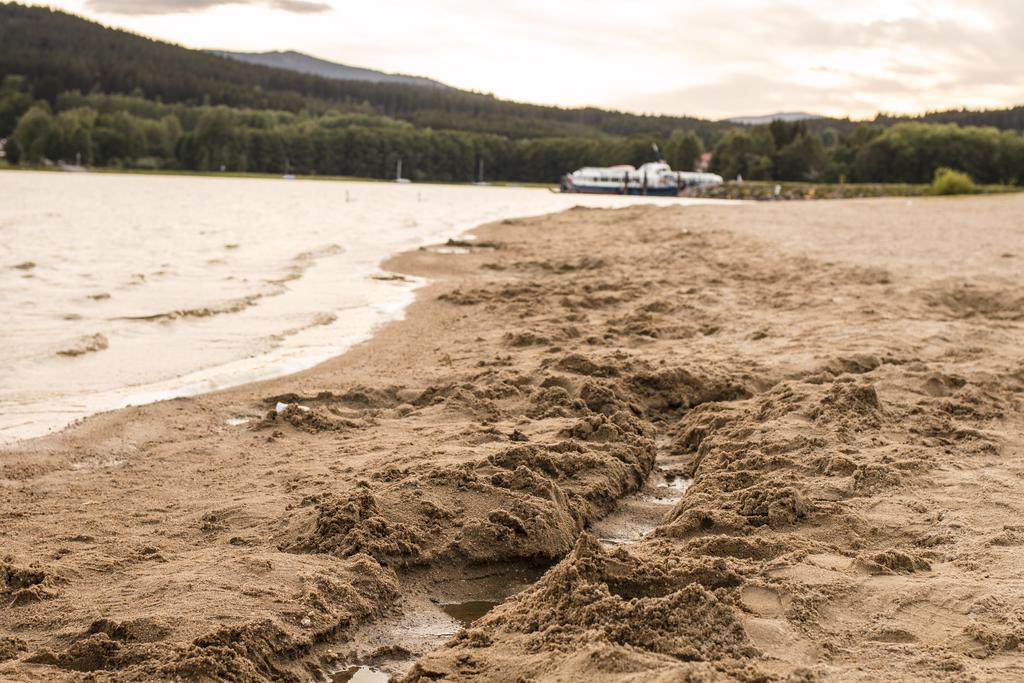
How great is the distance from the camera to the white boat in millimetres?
89938

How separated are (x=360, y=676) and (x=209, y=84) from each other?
168 metres

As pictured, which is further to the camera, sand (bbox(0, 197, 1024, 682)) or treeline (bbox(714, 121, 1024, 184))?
treeline (bbox(714, 121, 1024, 184))

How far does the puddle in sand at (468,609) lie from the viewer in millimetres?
3797

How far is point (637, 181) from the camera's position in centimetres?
9094

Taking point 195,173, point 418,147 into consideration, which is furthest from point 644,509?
point 418,147

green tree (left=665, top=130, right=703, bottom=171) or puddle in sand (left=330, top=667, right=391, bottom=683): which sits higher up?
green tree (left=665, top=130, right=703, bottom=171)

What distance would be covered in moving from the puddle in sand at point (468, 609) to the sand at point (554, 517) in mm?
20

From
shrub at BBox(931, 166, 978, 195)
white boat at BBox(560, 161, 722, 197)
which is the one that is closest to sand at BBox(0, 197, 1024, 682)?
shrub at BBox(931, 166, 978, 195)

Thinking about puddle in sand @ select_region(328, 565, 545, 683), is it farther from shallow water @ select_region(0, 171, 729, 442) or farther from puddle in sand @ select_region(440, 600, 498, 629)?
shallow water @ select_region(0, 171, 729, 442)

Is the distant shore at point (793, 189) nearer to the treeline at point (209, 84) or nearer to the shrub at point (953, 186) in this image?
the shrub at point (953, 186)

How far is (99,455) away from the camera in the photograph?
5.53m

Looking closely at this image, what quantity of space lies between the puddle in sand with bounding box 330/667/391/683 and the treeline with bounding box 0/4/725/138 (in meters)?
149

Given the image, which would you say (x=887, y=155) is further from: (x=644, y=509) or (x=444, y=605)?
(x=444, y=605)

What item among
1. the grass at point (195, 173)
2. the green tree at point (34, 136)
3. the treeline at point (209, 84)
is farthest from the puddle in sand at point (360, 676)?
the treeline at point (209, 84)
